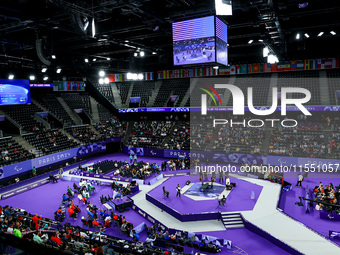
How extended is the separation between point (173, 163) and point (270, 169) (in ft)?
33.9

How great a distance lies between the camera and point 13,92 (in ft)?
96.8

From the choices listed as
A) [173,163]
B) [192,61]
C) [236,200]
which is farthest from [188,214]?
[173,163]

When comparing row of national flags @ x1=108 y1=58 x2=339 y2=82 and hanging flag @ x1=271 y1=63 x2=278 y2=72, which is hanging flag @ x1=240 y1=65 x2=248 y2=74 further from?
hanging flag @ x1=271 y1=63 x2=278 y2=72

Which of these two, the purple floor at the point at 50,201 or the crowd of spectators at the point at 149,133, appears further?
the crowd of spectators at the point at 149,133

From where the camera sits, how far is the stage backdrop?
26.6m

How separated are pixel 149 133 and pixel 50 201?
19.8 meters

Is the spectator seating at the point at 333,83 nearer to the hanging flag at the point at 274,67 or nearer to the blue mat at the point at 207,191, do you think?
the hanging flag at the point at 274,67

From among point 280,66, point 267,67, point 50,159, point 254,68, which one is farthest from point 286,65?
A: point 50,159

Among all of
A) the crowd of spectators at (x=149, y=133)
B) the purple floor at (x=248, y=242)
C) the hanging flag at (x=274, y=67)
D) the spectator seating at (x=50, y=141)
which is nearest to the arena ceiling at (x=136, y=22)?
the hanging flag at (x=274, y=67)

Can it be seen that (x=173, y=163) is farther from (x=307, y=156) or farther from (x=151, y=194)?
(x=307, y=156)

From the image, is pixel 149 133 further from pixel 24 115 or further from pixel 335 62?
pixel 335 62

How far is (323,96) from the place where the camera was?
33.8 m

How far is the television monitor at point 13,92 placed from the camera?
28.7m

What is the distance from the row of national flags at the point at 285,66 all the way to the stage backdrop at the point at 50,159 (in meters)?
22.1
